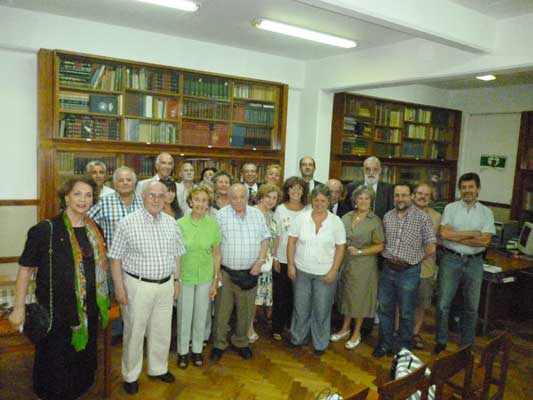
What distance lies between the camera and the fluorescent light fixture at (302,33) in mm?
4359

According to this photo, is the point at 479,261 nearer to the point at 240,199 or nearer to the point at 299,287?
the point at 299,287

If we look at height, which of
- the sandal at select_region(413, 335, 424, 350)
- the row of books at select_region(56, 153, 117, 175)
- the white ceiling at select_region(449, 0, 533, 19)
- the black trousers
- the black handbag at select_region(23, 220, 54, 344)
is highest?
the white ceiling at select_region(449, 0, 533, 19)

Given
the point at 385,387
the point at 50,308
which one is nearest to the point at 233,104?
the point at 50,308

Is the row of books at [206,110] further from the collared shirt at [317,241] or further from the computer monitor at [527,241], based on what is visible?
the computer monitor at [527,241]

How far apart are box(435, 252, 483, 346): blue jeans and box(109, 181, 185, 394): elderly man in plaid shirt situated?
7.73ft

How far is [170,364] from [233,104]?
358 centimetres

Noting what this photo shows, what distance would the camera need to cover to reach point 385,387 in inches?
64.4

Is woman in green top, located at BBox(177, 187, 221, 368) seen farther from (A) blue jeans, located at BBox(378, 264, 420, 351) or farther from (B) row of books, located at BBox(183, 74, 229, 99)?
(B) row of books, located at BBox(183, 74, 229, 99)

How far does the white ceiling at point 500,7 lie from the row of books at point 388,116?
3064 mm

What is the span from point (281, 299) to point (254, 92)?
3.18m

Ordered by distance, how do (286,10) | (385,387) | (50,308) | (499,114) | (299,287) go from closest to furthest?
(385,387)
(50,308)
(299,287)
(286,10)
(499,114)

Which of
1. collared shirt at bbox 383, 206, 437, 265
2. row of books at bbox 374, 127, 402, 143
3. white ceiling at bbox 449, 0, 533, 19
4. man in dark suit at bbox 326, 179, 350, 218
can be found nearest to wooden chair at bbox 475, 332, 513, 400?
collared shirt at bbox 383, 206, 437, 265

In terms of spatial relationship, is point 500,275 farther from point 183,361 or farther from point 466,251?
point 183,361

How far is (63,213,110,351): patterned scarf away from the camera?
8.14 ft
